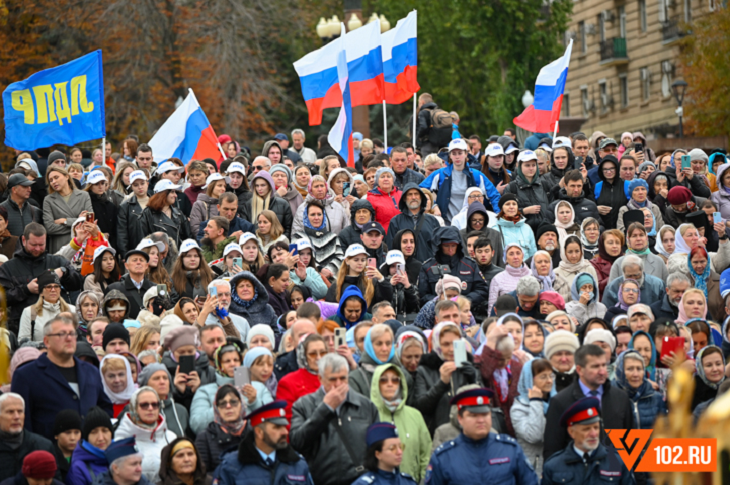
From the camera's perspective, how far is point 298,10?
3444 cm

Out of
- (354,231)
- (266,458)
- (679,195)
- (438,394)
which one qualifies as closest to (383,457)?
(266,458)

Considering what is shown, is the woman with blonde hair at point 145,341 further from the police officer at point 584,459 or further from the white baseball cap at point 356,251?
the police officer at point 584,459

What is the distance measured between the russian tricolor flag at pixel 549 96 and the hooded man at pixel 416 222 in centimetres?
494

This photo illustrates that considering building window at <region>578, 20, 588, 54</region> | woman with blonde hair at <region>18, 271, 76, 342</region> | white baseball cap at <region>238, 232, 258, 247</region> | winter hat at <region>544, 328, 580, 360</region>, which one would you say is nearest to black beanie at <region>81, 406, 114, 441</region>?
woman with blonde hair at <region>18, 271, 76, 342</region>

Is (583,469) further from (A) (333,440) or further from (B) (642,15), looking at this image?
(B) (642,15)

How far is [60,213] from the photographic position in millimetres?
12570

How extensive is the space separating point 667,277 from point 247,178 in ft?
19.4

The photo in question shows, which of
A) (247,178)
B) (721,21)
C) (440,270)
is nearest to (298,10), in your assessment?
(721,21)

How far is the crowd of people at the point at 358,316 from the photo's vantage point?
6.99m

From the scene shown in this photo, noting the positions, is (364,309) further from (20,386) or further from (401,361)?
(20,386)

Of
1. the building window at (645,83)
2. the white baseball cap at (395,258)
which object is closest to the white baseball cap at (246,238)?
the white baseball cap at (395,258)

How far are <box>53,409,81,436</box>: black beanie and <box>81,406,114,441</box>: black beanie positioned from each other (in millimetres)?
232

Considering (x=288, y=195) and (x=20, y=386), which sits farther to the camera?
(x=288, y=195)

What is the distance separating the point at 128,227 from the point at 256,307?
3288 mm
